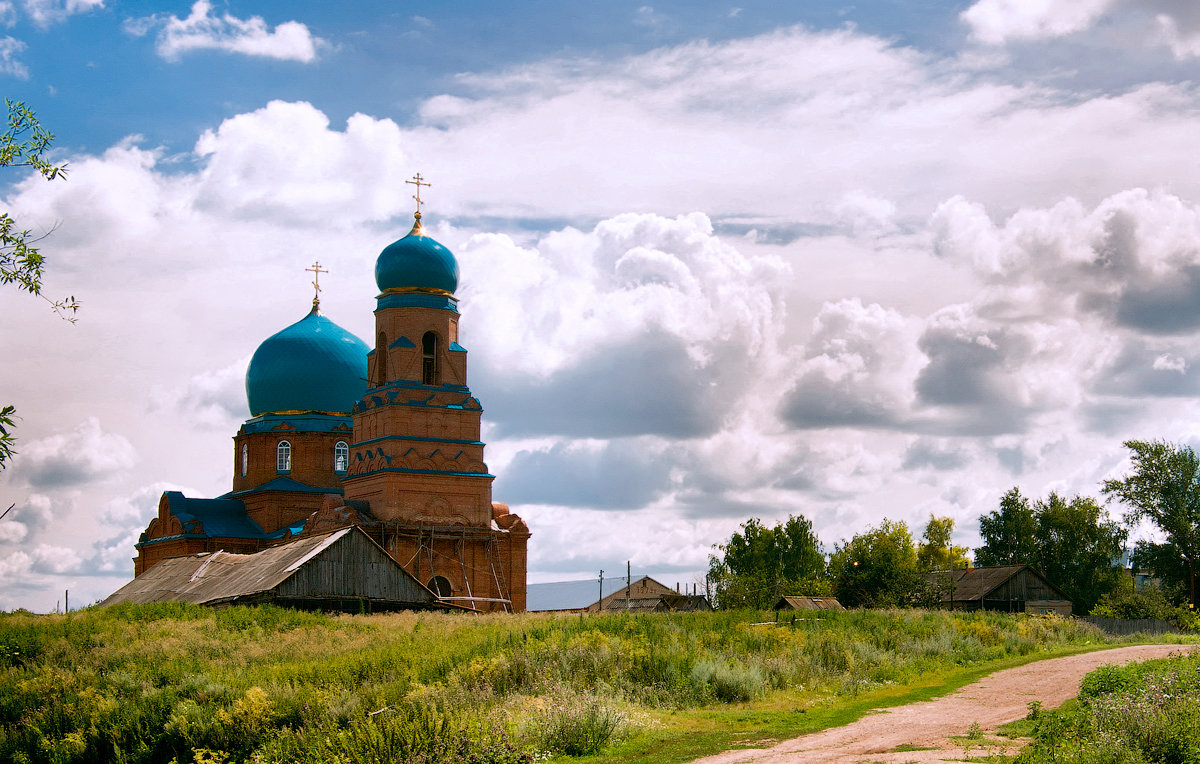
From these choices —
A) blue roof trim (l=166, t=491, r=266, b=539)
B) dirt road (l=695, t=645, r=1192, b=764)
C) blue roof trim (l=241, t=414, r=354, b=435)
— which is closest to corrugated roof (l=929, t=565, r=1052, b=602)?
blue roof trim (l=241, t=414, r=354, b=435)

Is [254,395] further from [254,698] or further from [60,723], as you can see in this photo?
[254,698]

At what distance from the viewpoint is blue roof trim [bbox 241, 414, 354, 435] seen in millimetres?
54875

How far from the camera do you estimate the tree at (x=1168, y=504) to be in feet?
183

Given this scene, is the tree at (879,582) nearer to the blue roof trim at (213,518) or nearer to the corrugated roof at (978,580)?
the corrugated roof at (978,580)

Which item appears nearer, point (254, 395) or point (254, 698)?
point (254, 698)

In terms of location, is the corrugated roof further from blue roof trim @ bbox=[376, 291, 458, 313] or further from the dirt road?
the dirt road

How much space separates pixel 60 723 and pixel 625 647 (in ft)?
34.0

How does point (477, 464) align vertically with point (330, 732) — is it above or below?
above

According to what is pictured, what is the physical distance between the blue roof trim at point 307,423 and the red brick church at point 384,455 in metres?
0.05

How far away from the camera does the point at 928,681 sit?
22766mm

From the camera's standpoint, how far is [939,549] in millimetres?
83938

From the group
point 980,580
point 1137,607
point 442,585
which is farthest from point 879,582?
point 442,585

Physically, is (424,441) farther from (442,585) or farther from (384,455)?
(442,585)

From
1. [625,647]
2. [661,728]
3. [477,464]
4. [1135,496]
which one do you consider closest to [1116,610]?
[1135,496]
